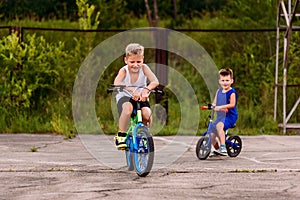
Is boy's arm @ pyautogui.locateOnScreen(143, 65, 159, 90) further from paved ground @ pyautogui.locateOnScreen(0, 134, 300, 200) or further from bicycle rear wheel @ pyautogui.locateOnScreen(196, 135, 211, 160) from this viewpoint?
bicycle rear wheel @ pyautogui.locateOnScreen(196, 135, 211, 160)

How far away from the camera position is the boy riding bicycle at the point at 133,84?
334 inches

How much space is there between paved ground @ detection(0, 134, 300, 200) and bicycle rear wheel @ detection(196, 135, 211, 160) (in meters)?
0.10

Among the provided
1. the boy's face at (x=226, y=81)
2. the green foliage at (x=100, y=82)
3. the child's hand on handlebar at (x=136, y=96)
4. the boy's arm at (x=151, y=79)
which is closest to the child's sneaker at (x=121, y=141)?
the child's hand on handlebar at (x=136, y=96)

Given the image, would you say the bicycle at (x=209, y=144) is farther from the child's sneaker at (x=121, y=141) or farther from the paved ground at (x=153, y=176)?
the child's sneaker at (x=121, y=141)

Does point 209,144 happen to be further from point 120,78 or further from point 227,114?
point 120,78

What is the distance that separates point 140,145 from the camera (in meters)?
8.33

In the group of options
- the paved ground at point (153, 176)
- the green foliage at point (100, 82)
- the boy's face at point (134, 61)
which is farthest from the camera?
the green foliage at point (100, 82)

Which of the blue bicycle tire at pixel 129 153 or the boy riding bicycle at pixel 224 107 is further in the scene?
the boy riding bicycle at pixel 224 107

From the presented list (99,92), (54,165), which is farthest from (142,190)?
(99,92)

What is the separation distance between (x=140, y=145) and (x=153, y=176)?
346mm

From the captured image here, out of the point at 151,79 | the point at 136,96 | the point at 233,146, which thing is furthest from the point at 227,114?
the point at 136,96

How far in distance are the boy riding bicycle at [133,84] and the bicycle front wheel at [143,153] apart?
302 millimetres

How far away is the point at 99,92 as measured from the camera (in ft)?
52.4

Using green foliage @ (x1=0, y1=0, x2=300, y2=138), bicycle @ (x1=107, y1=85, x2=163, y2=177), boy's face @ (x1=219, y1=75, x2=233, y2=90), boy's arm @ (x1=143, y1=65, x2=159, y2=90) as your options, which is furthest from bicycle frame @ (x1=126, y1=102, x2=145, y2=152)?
green foliage @ (x1=0, y1=0, x2=300, y2=138)
